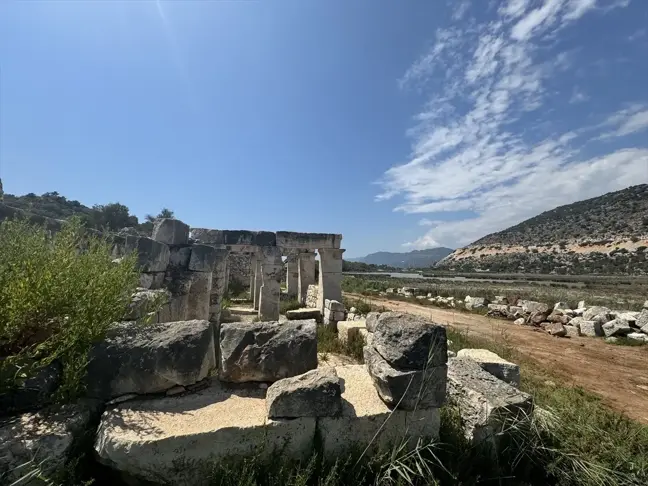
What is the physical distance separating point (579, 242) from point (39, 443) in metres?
54.1

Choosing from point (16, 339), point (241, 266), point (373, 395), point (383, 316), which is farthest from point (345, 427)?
point (241, 266)

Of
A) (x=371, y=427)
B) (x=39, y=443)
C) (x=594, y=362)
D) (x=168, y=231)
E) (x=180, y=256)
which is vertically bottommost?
(x=594, y=362)

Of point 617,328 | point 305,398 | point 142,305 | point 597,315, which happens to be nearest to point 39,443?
point 305,398

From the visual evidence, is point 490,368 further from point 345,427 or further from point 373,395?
point 345,427

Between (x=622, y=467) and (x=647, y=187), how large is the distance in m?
66.4

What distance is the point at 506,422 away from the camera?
3.24m

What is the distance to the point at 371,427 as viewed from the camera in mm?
2924

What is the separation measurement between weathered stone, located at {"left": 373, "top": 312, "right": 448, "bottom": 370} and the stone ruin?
10 millimetres

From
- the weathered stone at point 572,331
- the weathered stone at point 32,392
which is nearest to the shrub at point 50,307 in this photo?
the weathered stone at point 32,392

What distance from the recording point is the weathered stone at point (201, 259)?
279 inches

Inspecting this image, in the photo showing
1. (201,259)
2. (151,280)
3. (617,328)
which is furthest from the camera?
(617,328)

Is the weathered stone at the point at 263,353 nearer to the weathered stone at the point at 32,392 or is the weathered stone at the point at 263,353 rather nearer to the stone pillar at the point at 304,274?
the weathered stone at the point at 32,392

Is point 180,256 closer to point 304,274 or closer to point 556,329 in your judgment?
point 304,274

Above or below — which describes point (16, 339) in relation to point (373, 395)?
above
